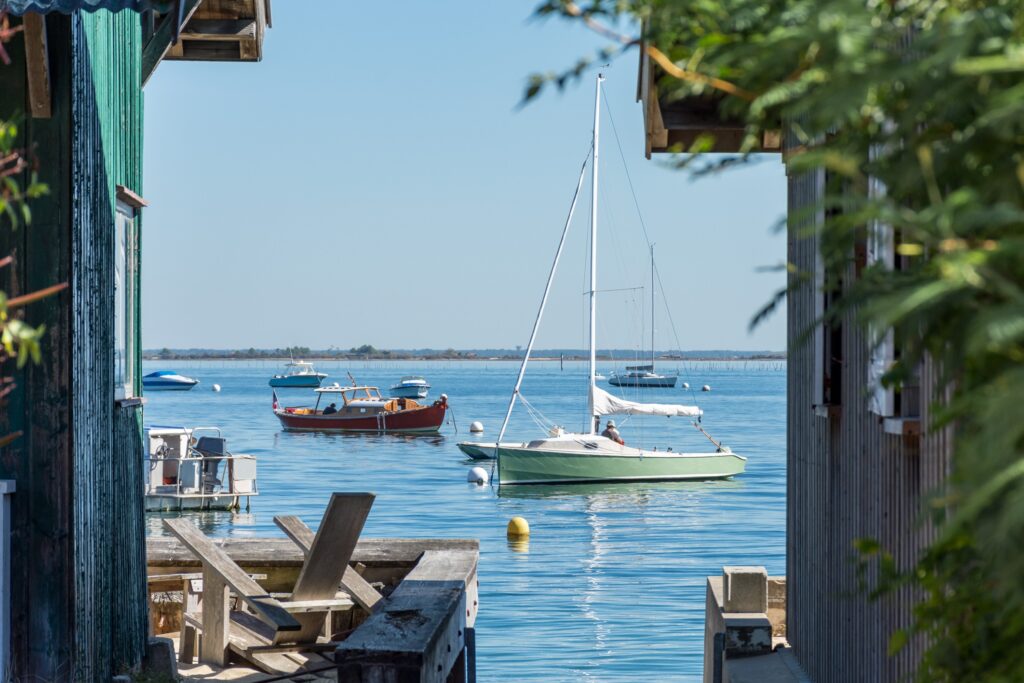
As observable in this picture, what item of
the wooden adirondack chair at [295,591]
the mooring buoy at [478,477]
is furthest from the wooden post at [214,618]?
the mooring buoy at [478,477]

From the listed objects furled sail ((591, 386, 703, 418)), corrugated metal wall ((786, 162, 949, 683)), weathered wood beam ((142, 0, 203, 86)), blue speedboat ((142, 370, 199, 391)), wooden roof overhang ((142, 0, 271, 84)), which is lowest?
blue speedboat ((142, 370, 199, 391))

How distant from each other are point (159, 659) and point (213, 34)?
13.2 ft

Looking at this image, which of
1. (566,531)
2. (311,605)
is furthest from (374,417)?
(311,605)

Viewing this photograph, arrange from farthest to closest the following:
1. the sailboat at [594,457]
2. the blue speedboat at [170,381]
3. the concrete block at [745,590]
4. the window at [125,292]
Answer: the blue speedboat at [170,381] < the sailboat at [594,457] < the concrete block at [745,590] < the window at [125,292]

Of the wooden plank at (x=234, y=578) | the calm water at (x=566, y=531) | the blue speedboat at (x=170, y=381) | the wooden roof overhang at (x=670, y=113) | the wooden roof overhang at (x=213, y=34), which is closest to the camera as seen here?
the wooden roof overhang at (x=670, y=113)

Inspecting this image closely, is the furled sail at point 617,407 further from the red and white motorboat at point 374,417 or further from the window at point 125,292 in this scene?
the window at point 125,292

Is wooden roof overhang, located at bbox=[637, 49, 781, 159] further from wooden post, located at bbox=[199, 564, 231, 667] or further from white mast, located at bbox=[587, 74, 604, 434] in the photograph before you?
white mast, located at bbox=[587, 74, 604, 434]

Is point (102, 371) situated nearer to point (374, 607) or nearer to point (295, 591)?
point (295, 591)

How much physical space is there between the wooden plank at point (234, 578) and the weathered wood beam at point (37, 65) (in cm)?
317

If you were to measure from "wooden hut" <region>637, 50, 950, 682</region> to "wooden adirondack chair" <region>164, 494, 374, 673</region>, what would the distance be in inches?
104

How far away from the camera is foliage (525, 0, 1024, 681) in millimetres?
1481

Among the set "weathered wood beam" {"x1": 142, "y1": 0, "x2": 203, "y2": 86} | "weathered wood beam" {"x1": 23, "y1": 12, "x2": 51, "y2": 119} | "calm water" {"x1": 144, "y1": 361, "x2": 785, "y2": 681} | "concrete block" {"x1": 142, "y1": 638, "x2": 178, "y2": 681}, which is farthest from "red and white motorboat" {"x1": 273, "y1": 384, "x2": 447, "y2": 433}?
"weathered wood beam" {"x1": 23, "y1": 12, "x2": 51, "y2": 119}

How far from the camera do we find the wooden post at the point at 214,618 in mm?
8078

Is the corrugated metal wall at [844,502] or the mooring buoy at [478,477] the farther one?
the mooring buoy at [478,477]
